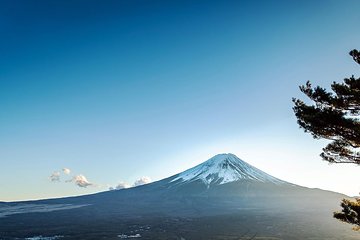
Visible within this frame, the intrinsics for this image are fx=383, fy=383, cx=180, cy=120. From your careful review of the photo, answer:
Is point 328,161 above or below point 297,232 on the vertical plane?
above

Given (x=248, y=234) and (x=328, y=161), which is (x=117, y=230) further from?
(x=328, y=161)

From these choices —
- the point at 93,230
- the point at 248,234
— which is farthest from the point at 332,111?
the point at 93,230

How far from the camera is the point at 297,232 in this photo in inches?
4665

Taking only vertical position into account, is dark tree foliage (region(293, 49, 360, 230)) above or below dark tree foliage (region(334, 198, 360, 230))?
above

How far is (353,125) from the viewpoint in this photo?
1717 centimetres

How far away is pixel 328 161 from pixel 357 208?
102 inches

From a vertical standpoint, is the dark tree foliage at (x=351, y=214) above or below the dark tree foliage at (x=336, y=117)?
below

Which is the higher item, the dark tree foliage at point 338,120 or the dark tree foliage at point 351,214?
the dark tree foliage at point 338,120

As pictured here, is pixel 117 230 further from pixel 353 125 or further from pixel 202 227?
pixel 353 125

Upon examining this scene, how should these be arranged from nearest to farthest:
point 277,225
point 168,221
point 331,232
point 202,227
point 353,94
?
point 353,94 < point 331,232 < point 202,227 < point 277,225 < point 168,221

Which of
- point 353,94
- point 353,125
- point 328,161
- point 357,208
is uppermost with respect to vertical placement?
point 353,94

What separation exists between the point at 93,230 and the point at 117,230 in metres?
8.42

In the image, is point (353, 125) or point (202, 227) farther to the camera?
point (202, 227)

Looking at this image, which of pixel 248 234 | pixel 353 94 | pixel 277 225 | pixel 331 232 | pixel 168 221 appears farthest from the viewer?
pixel 168 221
